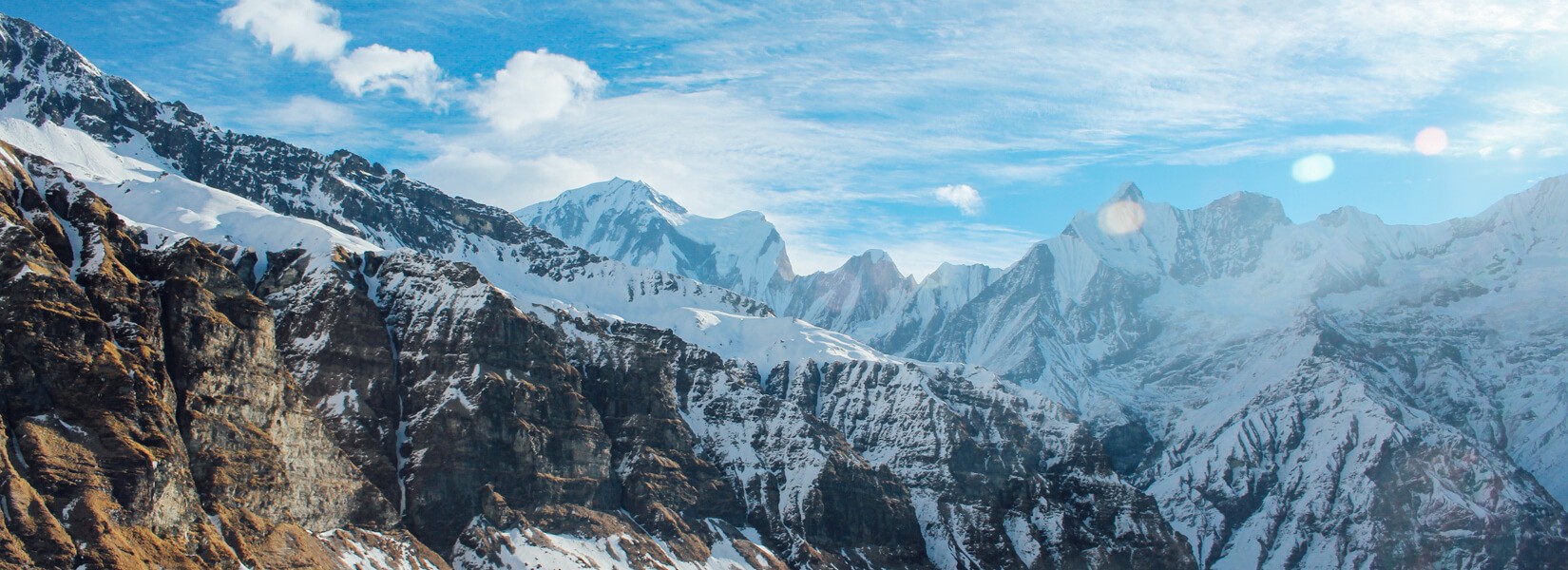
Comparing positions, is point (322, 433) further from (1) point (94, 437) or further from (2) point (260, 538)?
(1) point (94, 437)

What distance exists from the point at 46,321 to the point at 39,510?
27.5m

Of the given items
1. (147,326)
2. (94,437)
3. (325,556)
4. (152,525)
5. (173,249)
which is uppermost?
(173,249)

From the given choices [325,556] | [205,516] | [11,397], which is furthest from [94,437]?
[325,556]

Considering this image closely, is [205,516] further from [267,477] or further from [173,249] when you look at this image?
[173,249]

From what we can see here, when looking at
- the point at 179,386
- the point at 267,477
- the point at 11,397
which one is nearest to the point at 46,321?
the point at 11,397

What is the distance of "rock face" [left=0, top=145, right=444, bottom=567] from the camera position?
131 metres

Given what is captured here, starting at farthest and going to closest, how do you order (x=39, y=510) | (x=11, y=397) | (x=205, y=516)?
(x=205, y=516), (x=11, y=397), (x=39, y=510)

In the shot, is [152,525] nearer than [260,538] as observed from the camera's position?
Yes

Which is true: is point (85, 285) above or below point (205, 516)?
above

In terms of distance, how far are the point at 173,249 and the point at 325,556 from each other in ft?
166

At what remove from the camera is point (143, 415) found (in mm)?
146250

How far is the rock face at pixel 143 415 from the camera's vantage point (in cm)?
13138

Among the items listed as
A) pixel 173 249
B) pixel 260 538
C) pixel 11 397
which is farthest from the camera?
pixel 173 249

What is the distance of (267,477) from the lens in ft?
558
